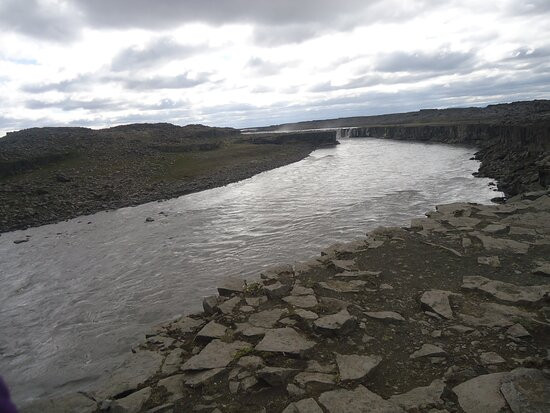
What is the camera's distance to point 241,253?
1620cm

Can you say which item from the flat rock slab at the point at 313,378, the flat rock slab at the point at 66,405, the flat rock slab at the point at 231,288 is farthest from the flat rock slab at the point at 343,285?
the flat rock slab at the point at 66,405

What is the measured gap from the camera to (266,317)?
8555 millimetres

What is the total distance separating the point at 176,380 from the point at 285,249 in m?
9.68

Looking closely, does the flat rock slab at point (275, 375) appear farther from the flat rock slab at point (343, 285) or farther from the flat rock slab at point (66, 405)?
the flat rock slab at point (343, 285)

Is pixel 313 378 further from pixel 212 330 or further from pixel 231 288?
pixel 231 288

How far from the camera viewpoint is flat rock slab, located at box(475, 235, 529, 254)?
36.9 ft

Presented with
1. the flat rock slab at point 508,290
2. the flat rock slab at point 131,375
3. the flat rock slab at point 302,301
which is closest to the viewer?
the flat rock slab at point 131,375

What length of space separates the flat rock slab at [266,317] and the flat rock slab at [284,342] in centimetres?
41

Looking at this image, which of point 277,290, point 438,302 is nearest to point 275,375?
point 277,290

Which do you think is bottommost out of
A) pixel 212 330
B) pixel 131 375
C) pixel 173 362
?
pixel 131 375

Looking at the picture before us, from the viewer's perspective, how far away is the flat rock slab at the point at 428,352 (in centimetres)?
662

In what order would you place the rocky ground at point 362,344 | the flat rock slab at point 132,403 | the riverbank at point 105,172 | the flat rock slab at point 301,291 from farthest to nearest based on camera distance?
the riverbank at point 105,172, the flat rock slab at point 301,291, the flat rock slab at point 132,403, the rocky ground at point 362,344

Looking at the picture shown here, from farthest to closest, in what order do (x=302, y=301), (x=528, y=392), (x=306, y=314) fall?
(x=302, y=301) < (x=306, y=314) < (x=528, y=392)

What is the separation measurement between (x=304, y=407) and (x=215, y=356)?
228 centimetres
